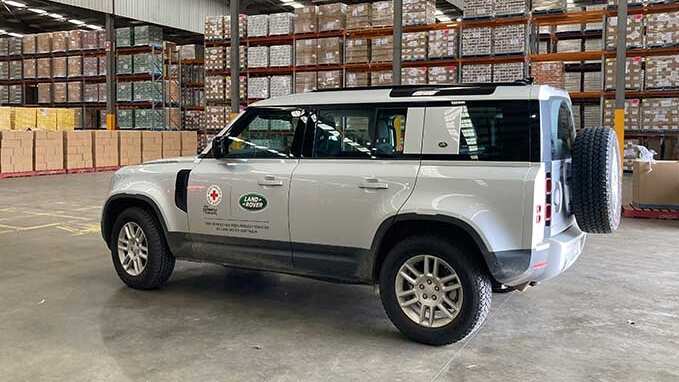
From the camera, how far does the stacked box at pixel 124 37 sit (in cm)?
2281

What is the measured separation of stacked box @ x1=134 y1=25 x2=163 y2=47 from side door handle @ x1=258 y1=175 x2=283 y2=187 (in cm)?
1939

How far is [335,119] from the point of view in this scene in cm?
470

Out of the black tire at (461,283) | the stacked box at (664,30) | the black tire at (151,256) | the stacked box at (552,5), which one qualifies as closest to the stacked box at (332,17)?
the stacked box at (552,5)

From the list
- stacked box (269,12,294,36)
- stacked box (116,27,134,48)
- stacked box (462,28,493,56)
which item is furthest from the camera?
stacked box (116,27,134,48)

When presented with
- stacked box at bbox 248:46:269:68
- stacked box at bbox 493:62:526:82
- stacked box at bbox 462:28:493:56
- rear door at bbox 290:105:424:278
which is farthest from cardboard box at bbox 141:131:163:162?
rear door at bbox 290:105:424:278

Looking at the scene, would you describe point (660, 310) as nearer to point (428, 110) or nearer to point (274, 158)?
point (428, 110)

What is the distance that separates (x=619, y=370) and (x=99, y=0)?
77.1ft

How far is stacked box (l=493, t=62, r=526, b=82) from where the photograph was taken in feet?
49.5

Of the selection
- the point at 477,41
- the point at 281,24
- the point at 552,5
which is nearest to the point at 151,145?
the point at 281,24

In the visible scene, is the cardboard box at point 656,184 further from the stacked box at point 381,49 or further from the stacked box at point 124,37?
the stacked box at point 124,37

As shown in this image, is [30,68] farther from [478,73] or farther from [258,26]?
[478,73]

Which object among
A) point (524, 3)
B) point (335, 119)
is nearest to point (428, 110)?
point (335, 119)

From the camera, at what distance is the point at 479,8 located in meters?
15.4

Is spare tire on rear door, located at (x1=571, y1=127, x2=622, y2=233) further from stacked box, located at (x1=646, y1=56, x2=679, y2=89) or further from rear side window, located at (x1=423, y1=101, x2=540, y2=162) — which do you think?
stacked box, located at (x1=646, y1=56, x2=679, y2=89)
